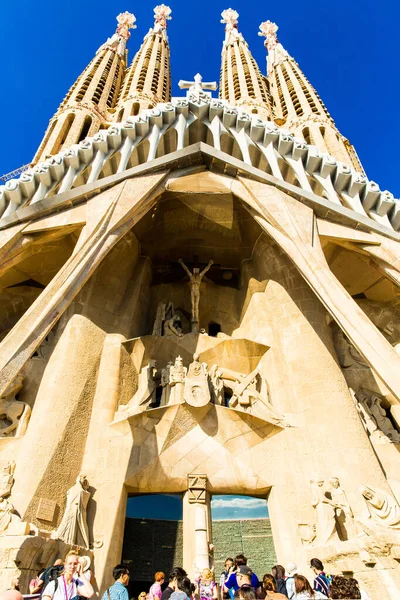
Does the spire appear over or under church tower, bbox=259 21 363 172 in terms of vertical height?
over

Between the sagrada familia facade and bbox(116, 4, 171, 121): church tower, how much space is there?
10301 millimetres

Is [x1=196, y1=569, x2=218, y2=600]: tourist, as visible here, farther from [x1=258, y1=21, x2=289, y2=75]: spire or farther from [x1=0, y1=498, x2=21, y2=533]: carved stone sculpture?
[x1=258, y1=21, x2=289, y2=75]: spire

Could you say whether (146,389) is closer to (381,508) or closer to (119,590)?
(381,508)

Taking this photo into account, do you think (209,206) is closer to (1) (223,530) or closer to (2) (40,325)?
(2) (40,325)

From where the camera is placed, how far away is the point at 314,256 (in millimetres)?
7141

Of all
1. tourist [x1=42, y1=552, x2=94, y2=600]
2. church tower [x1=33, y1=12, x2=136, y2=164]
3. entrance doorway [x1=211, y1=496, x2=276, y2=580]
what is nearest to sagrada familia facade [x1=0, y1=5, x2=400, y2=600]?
entrance doorway [x1=211, y1=496, x2=276, y2=580]

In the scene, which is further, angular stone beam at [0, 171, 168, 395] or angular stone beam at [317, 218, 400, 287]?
angular stone beam at [317, 218, 400, 287]

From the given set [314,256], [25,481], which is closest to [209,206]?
[314,256]

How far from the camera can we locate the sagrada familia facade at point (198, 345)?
608 centimetres

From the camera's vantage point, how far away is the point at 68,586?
2686 mm

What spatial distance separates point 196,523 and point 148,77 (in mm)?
22882

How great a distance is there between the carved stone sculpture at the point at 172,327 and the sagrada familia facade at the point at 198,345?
56mm

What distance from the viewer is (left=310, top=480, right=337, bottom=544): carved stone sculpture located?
589 centimetres

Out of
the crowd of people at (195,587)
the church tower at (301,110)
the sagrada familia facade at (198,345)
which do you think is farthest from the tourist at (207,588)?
the church tower at (301,110)
